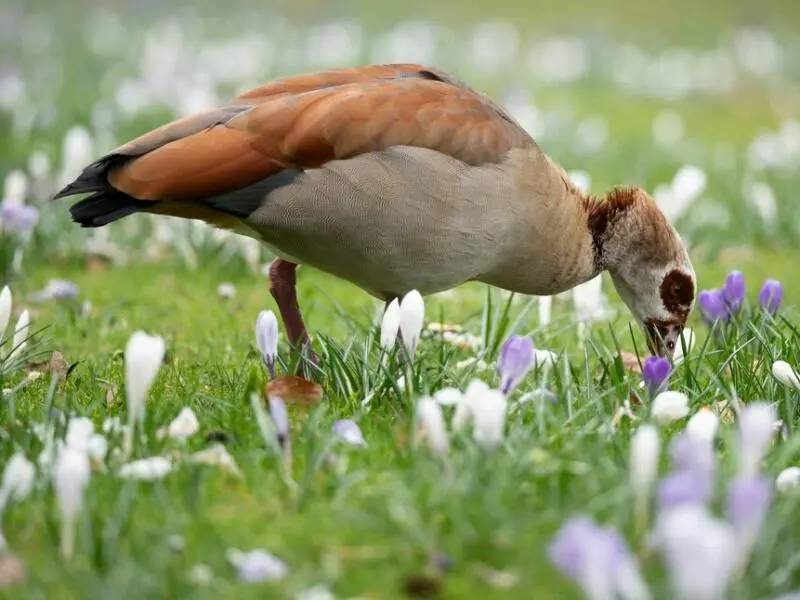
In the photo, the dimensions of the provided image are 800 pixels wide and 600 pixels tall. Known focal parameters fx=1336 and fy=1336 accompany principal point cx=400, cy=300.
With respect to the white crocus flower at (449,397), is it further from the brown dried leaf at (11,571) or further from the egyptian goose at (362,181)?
the brown dried leaf at (11,571)

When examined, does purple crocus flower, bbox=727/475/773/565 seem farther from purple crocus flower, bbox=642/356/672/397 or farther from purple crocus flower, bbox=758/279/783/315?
purple crocus flower, bbox=758/279/783/315

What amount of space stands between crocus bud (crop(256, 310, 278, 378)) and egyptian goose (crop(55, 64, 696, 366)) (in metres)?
0.38

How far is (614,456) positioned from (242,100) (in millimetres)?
1922

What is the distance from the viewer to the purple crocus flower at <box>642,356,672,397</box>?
159 inches

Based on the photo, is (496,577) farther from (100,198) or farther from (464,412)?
(100,198)

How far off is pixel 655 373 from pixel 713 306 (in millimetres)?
918

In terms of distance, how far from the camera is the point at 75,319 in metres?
5.80

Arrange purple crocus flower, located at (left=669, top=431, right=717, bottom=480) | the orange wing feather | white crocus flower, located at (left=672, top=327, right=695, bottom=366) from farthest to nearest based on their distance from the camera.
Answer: white crocus flower, located at (left=672, top=327, right=695, bottom=366), the orange wing feather, purple crocus flower, located at (left=669, top=431, right=717, bottom=480)

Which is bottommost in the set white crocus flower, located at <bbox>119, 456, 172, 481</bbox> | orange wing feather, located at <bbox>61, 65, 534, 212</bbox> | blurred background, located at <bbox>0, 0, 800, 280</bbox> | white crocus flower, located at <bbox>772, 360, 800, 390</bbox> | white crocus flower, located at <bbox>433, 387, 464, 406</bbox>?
blurred background, located at <bbox>0, 0, 800, 280</bbox>

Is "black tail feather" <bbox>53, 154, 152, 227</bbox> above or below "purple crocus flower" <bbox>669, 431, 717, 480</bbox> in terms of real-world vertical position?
above

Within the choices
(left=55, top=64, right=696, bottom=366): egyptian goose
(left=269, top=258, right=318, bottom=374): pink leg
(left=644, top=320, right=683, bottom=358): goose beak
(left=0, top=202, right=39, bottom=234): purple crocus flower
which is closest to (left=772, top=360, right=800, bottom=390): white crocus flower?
(left=644, top=320, right=683, bottom=358): goose beak

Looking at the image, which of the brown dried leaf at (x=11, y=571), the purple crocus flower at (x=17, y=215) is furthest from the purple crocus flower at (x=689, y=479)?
the purple crocus flower at (x=17, y=215)

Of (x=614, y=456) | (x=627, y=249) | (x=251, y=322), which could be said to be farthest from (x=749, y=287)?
(x=614, y=456)

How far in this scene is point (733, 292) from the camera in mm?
4883
